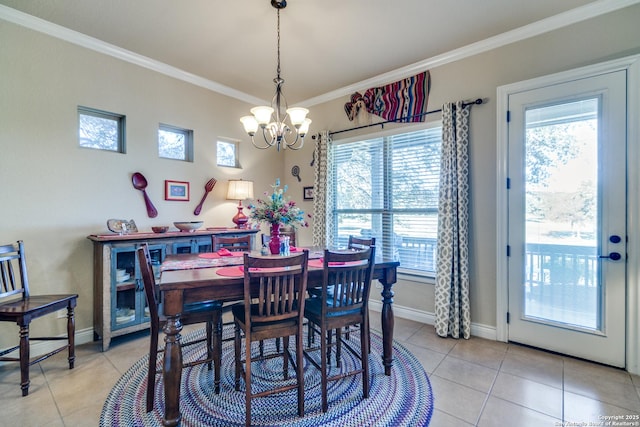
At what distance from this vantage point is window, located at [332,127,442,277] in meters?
3.35

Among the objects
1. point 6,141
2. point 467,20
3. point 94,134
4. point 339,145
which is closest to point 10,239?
point 6,141

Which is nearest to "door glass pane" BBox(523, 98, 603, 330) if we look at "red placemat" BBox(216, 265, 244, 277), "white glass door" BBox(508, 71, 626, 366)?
"white glass door" BBox(508, 71, 626, 366)

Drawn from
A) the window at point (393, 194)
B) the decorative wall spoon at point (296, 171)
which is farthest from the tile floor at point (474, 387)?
the decorative wall spoon at point (296, 171)

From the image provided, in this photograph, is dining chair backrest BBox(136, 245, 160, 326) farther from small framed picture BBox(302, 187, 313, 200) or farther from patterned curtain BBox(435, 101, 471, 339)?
small framed picture BBox(302, 187, 313, 200)

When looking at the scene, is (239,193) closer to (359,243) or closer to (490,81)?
(359,243)

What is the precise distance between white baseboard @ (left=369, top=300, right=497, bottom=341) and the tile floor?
13cm

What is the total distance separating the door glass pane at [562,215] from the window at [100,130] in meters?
4.05

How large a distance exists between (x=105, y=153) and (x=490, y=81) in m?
3.89

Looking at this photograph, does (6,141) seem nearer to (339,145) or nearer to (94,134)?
(94,134)

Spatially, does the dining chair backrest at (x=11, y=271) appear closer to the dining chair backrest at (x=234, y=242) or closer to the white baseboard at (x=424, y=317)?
the dining chair backrest at (x=234, y=242)

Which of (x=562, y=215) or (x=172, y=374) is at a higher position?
(x=562, y=215)

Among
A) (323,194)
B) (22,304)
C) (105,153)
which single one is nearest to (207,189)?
(105,153)

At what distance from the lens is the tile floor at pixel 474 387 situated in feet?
5.89

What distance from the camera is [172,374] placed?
5.46ft
